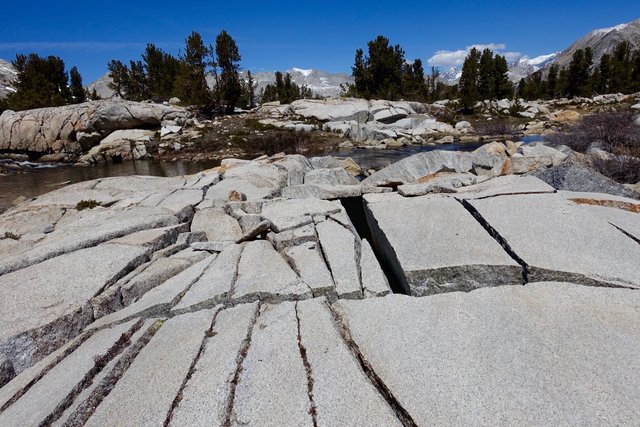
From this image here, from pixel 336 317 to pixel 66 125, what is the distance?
39.4m

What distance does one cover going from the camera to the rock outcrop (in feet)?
105

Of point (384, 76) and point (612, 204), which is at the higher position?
point (384, 76)

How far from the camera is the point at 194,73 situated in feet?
127

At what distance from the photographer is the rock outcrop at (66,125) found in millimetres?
31953

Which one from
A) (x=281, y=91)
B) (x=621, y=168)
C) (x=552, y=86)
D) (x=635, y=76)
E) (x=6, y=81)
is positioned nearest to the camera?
(x=621, y=168)

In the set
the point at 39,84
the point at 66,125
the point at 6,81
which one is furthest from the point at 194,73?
the point at 6,81

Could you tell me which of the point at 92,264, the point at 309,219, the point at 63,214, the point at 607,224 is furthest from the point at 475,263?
the point at 63,214

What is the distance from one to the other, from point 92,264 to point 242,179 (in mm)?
5737

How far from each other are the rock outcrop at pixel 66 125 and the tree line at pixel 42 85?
786 centimetres

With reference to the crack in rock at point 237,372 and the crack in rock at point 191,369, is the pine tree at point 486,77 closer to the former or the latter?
the crack in rock at point 237,372

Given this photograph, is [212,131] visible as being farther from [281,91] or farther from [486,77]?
[486,77]

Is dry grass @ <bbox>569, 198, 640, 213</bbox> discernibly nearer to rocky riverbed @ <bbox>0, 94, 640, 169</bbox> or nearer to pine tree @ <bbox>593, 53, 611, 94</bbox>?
rocky riverbed @ <bbox>0, 94, 640, 169</bbox>

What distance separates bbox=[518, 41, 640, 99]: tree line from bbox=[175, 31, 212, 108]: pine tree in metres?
61.6

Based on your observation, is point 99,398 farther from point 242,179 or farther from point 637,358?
point 242,179
